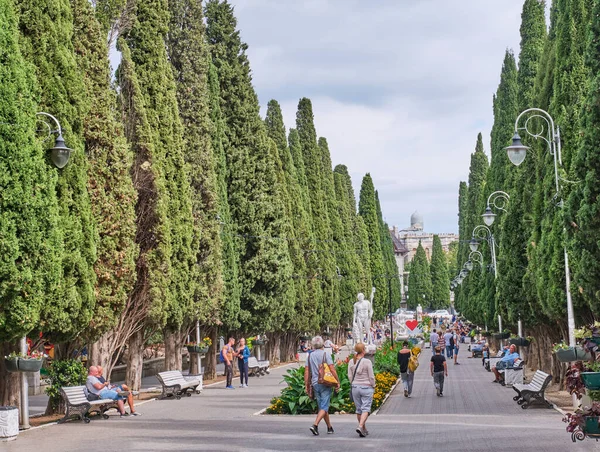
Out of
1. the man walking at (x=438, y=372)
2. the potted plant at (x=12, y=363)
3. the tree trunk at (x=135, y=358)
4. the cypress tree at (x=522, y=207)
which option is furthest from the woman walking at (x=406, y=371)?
the potted plant at (x=12, y=363)

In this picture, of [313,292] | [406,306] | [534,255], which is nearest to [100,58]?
[534,255]

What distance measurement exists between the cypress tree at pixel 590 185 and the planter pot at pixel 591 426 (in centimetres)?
605

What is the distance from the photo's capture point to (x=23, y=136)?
1631 centimetres

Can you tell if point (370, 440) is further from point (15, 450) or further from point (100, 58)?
point (100, 58)

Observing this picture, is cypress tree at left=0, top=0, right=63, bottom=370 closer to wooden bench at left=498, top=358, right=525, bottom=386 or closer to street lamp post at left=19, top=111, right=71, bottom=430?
street lamp post at left=19, top=111, right=71, bottom=430

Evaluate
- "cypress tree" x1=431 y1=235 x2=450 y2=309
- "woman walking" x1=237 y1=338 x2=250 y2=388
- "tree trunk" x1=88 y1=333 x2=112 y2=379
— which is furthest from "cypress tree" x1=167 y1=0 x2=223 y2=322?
"cypress tree" x1=431 y1=235 x2=450 y2=309

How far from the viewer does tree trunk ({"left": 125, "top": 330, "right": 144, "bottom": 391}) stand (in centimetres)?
2688

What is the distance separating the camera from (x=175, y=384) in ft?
83.0

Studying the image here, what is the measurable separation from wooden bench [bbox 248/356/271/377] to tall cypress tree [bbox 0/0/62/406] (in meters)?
19.6

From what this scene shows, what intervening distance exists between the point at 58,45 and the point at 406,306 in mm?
149835

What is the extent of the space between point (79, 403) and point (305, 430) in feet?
16.8

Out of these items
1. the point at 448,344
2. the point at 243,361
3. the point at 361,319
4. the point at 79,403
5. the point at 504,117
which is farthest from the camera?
the point at 448,344

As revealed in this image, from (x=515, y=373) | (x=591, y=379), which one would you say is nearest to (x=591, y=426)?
(x=591, y=379)

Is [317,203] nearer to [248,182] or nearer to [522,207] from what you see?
[248,182]
